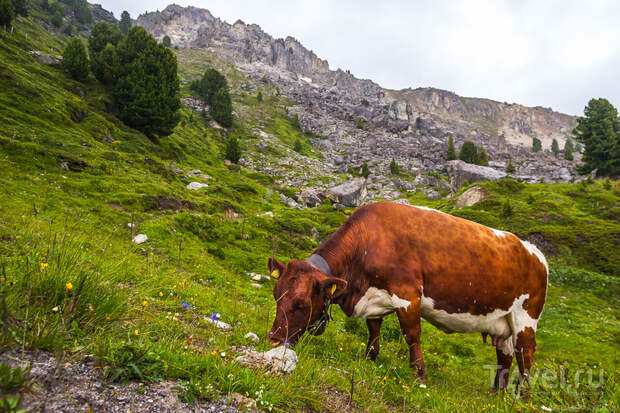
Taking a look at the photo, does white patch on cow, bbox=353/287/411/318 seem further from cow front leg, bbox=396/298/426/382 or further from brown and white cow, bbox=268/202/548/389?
cow front leg, bbox=396/298/426/382

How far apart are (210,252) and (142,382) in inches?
520

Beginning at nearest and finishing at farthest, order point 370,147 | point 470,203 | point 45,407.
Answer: point 45,407
point 470,203
point 370,147

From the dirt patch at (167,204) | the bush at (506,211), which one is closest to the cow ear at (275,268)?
the dirt patch at (167,204)

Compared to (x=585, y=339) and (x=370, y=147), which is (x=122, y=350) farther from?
(x=370, y=147)

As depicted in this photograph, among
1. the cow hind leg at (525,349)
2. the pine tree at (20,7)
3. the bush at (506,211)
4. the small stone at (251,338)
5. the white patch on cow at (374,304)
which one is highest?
the pine tree at (20,7)

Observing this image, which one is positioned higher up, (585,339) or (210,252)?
(585,339)

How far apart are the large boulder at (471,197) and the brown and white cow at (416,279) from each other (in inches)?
1325

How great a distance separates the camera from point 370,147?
119125 millimetres

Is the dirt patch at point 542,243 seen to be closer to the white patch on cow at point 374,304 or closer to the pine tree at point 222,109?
the white patch on cow at point 374,304

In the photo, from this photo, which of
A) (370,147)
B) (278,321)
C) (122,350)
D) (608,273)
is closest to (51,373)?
(122,350)

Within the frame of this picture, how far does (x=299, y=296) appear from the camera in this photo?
504 cm

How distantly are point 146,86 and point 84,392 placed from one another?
4496 cm

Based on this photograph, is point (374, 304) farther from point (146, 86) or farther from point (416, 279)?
point (146, 86)

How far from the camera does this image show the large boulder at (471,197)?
37000 millimetres
